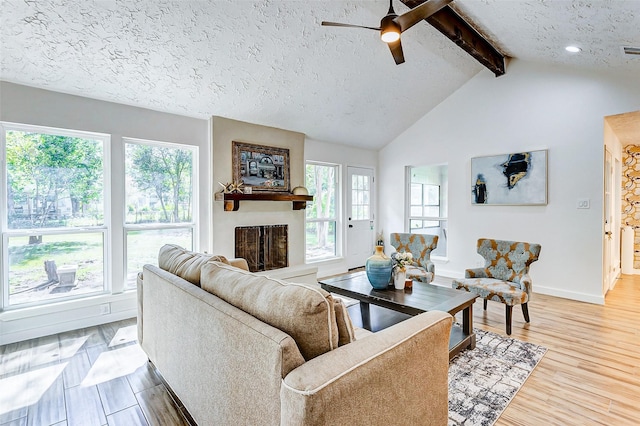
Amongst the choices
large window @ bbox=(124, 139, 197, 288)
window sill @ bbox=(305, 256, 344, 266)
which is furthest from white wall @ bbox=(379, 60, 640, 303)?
large window @ bbox=(124, 139, 197, 288)

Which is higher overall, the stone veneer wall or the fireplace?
the stone veneer wall

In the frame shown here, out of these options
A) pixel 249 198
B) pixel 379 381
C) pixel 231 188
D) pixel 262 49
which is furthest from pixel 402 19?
pixel 231 188

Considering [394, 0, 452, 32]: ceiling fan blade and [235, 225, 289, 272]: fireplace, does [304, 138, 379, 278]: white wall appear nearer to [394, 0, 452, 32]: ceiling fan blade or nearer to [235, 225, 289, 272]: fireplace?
[235, 225, 289, 272]: fireplace

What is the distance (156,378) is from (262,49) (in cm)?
306

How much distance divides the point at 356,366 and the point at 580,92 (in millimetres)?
4818

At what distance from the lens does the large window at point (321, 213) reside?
17.9 feet

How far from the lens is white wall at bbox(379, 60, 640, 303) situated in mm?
3975

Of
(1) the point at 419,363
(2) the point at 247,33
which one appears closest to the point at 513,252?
(1) the point at 419,363

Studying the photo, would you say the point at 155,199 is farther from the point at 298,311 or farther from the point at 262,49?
the point at 298,311

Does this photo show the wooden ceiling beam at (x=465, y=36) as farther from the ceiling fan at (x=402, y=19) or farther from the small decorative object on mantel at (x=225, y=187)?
the small decorative object on mantel at (x=225, y=187)

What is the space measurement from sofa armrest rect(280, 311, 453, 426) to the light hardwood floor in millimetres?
869


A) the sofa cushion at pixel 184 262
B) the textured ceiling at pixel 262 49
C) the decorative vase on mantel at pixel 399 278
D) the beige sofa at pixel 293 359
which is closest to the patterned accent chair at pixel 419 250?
the decorative vase on mantel at pixel 399 278

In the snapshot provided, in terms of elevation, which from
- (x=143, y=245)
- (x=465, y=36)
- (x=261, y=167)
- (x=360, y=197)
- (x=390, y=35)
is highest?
(x=465, y=36)

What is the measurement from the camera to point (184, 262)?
212 centimetres
